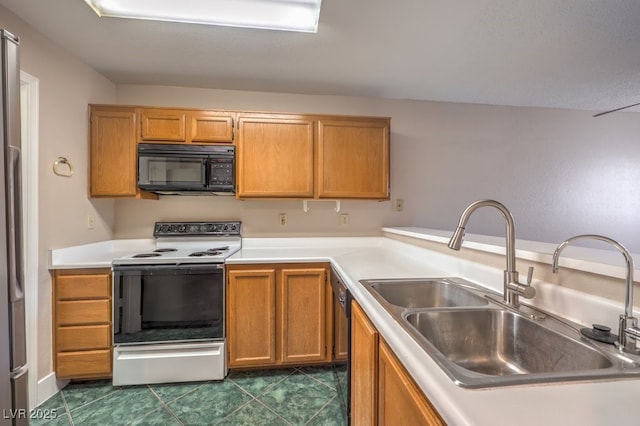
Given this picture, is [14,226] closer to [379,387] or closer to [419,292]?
[379,387]

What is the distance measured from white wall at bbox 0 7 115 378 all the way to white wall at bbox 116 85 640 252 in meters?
0.40

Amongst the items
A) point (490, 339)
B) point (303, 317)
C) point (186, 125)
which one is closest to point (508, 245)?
point (490, 339)

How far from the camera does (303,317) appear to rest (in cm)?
214

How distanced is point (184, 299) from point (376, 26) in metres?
2.21

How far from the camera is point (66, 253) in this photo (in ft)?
6.53

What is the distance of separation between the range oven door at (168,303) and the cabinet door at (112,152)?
0.73 meters

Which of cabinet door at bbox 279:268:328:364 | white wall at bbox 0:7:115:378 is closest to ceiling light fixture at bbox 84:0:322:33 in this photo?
white wall at bbox 0:7:115:378

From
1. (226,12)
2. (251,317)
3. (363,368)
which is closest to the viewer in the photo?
(363,368)

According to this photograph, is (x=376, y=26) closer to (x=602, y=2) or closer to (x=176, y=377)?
(x=602, y=2)

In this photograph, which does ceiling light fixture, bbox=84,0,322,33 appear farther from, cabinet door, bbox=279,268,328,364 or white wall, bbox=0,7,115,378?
cabinet door, bbox=279,268,328,364

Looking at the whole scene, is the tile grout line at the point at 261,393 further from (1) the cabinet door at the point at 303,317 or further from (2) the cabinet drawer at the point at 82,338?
(2) the cabinet drawer at the point at 82,338

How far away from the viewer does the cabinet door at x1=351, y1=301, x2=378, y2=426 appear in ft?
3.31

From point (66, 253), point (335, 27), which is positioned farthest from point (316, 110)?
point (66, 253)

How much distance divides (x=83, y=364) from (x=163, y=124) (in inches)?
71.7
